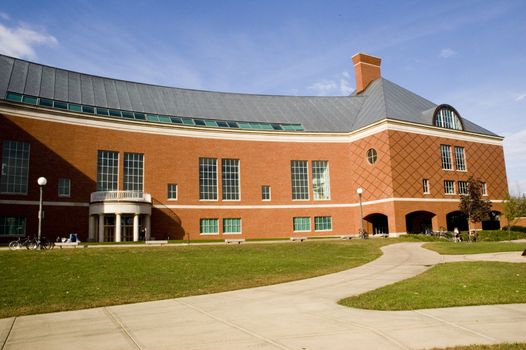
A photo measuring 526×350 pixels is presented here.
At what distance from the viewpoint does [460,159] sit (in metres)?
50.7

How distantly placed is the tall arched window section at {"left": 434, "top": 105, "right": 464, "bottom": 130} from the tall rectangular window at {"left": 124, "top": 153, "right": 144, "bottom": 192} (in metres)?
31.8

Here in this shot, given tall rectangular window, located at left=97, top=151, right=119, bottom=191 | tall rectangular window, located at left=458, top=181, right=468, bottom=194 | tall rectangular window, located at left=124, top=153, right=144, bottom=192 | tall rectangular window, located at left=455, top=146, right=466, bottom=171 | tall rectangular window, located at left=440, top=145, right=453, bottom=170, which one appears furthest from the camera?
tall rectangular window, located at left=455, top=146, right=466, bottom=171

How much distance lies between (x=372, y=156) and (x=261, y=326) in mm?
40792

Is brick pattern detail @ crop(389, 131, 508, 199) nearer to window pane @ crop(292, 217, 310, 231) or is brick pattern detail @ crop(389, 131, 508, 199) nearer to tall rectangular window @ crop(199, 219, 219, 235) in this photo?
window pane @ crop(292, 217, 310, 231)

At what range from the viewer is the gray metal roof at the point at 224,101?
41219 mm

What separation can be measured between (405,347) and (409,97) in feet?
164

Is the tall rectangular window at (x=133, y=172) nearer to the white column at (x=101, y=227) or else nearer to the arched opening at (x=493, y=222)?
the white column at (x=101, y=227)

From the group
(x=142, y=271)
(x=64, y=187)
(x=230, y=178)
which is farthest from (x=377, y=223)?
(x=142, y=271)

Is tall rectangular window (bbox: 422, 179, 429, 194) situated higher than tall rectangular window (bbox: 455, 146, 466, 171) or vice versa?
tall rectangular window (bbox: 455, 146, 466, 171)

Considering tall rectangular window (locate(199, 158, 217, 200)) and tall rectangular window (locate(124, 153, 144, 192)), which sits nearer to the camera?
tall rectangular window (locate(124, 153, 144, 192))

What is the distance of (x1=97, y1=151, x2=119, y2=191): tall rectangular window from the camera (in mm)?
40250

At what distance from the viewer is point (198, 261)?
21609 millimetres

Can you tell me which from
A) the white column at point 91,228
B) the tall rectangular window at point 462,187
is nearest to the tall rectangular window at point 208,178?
the white column at point 91,228

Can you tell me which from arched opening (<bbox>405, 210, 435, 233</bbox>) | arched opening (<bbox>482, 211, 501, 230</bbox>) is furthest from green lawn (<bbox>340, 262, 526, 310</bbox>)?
arched opening (<bbox>482, 211, 501, 230</bbox>)
